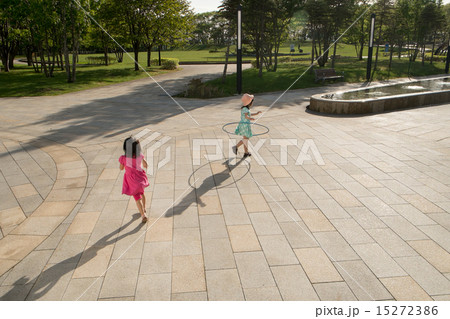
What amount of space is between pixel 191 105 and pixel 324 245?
1343 centimetres

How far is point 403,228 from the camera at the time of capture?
5590 millimetres

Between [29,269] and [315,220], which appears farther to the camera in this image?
[315,220]

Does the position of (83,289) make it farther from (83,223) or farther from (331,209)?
(331,209)

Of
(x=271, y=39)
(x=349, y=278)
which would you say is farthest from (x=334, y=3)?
(x=349, y=278)

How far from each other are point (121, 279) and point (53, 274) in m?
1.00

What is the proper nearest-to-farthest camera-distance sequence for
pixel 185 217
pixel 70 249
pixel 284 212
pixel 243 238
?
pixel 70 249 → pixel 243 238 → pixel 185 217 → pixel 284 212

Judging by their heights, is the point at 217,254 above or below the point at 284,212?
below

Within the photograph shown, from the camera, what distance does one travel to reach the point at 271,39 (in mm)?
31484

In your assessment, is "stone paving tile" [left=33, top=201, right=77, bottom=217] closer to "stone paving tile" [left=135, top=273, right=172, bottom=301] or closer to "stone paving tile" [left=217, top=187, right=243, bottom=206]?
"stone paving tile" [left=135, top=273, right=172, bottom=301]

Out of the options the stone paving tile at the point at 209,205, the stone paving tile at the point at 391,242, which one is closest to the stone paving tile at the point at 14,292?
the stone paving tile at the point at 209,205

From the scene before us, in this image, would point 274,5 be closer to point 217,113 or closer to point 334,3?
point 334,3

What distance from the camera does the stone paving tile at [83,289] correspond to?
13.2 feet

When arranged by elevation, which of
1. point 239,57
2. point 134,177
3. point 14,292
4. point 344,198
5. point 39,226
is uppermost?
point 239,57

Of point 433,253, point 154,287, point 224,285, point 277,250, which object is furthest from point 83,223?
point 433,253
